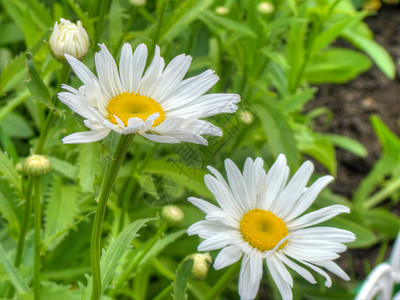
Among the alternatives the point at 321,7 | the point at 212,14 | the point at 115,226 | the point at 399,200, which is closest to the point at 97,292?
the point at 115,226

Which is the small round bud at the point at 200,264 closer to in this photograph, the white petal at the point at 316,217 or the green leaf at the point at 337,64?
the white petal at the point at 316,217

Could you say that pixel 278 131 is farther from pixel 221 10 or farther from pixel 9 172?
pixel 9 172

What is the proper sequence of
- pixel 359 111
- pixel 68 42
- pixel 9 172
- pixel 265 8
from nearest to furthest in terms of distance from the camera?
pixel 68 42 → pixel 9 172 → pixel 265 8 → pixel 359 111

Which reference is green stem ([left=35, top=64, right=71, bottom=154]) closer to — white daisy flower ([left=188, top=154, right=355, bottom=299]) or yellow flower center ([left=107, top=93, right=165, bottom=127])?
yellow flower center ([left=107, top=93, right=165, bottom=127])

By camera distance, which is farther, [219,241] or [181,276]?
[181,276]

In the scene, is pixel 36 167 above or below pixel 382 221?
above

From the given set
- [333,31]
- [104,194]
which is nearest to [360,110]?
[333,31]

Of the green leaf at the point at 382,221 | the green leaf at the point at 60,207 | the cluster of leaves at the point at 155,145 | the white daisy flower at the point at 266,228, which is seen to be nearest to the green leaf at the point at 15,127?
Result: the cluster of leaves at the point at 155,145
